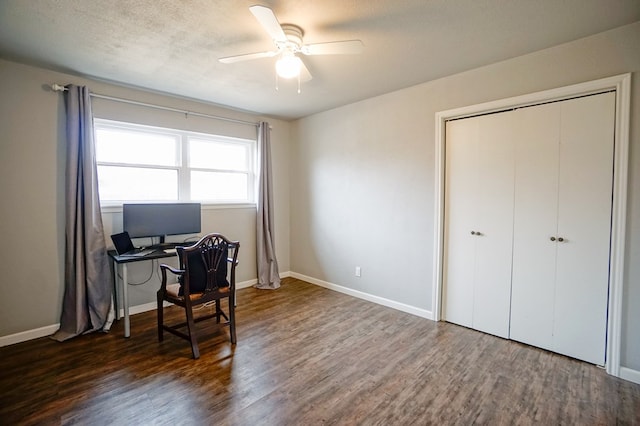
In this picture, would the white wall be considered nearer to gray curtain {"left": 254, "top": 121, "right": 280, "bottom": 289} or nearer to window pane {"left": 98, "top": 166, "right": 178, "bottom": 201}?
window pane {"left": 98, "top": 166, "right": 178, "bottom": 201}

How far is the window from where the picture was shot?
3354mm

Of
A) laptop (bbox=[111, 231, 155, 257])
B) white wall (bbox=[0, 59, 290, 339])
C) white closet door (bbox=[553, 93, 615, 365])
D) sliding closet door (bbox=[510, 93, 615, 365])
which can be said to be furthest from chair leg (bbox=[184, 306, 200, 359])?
white closet door (bbox=[553, 93, 615, 365])

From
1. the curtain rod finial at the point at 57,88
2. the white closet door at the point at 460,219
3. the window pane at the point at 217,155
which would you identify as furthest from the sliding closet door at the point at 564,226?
the curtain rod finial at the point at 57,88

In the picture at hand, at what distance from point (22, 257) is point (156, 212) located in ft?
3.88

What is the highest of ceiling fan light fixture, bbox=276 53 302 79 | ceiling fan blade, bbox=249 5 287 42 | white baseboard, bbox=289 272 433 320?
ceiling fan blade, bbox=249 5 287 42

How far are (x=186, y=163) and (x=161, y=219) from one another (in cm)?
84

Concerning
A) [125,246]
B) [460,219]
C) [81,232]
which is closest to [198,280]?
[125,246]

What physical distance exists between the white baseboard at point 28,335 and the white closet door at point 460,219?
13.1ft

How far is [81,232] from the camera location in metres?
2.95

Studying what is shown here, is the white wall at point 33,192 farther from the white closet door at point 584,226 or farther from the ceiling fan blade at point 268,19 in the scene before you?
the white closet door at point 584,226

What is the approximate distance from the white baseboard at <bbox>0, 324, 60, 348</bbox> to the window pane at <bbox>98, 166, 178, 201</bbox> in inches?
53.1

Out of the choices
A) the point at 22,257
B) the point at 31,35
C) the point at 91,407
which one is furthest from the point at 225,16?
the point at 22,257

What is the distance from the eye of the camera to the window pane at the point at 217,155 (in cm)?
401

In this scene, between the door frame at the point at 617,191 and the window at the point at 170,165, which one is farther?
the window at the point at 170,165
